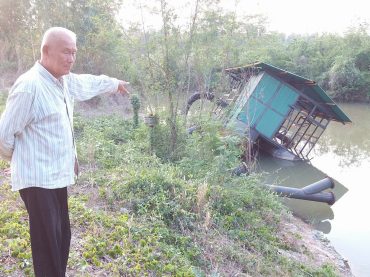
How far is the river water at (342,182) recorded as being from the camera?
7.25m

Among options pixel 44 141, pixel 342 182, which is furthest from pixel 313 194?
pixel 44 141

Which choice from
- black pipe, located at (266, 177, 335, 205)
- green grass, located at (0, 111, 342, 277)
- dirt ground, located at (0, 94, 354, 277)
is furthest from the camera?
black pipe, located at (266, 177, 335, 205)

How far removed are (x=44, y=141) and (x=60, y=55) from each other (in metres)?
0.53

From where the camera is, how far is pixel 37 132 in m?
2.12

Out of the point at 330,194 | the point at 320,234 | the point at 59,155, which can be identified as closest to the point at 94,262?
the point at 59,155

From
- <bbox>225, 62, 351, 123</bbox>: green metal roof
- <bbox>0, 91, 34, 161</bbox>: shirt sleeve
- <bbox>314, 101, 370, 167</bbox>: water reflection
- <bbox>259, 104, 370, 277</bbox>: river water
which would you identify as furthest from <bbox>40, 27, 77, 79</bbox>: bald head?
<bbox>314, 101, 370, 167</bbox>: water reflection

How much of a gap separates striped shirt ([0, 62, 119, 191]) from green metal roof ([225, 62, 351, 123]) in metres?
9.49

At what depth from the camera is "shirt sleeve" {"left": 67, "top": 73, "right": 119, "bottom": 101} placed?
263 cm

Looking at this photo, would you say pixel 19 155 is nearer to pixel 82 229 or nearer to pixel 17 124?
pixel 17 124

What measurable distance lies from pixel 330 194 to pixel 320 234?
4.75 ft

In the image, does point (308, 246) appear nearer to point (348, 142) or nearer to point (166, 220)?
point (166, 220)

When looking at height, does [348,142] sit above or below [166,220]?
below

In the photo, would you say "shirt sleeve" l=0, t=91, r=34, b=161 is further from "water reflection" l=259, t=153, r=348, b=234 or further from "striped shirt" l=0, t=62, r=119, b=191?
"water reflection" l=259, t=153, r=348, b=234

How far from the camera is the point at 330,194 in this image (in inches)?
330
